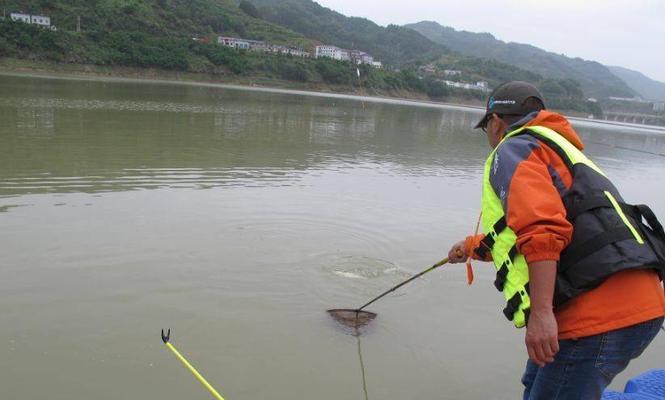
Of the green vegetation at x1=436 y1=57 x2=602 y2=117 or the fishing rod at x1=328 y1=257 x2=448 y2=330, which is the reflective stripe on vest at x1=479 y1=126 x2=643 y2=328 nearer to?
the fishing rod at x1=328 y1=257 x2=448 y2=330

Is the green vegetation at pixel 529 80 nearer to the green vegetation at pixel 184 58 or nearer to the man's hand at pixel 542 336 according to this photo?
the green vegetation at pixel 184 58

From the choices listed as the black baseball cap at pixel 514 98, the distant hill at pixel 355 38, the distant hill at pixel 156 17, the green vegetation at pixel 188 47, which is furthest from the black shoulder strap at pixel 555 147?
the distant hill at pixel 355 38

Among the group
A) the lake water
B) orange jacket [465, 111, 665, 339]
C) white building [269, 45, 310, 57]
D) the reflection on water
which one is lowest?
the lake water

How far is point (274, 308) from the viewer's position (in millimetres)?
4906

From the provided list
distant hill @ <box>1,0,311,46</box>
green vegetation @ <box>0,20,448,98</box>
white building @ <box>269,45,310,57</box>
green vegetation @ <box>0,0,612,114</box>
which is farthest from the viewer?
white building @ <box>269,45,310,57</box>

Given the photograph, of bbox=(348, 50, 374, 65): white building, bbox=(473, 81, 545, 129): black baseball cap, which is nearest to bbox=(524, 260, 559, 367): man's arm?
bbox=(473, 81, 545, 129): black baseball cap

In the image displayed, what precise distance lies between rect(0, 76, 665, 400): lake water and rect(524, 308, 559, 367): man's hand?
194 cm

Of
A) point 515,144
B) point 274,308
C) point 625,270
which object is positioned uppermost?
point 515,144

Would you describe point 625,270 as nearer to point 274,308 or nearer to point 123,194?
point 274,308

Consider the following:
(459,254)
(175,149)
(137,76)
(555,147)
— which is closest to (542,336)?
(555,147)

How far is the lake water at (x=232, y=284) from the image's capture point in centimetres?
383

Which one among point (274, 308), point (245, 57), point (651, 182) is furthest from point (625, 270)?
point (245, 57)

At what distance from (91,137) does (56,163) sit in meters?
3.79

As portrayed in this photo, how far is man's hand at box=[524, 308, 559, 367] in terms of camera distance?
200cm
